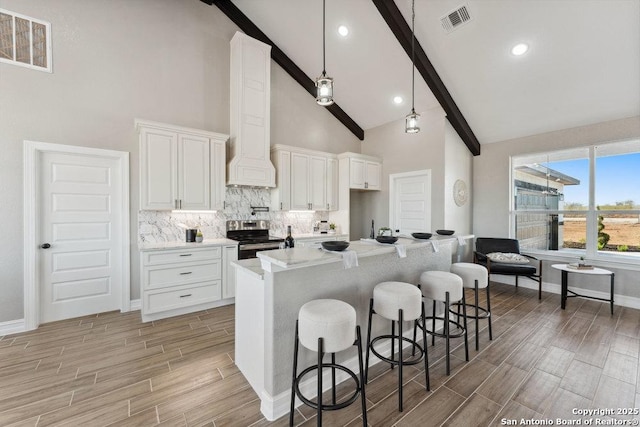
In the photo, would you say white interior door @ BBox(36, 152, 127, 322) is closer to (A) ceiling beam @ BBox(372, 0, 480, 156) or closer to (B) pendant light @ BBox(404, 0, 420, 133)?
(B) pendant light @ BBox(404, 0, 420, 133)

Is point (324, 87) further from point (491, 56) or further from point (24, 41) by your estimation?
point (24, 41)

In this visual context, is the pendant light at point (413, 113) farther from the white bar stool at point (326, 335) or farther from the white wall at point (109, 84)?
the white wall at point (109, 84)

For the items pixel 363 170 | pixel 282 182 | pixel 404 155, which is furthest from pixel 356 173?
pixel 282 182

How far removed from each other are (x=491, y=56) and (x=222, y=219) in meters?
4.67

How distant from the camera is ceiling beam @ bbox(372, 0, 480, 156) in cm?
361

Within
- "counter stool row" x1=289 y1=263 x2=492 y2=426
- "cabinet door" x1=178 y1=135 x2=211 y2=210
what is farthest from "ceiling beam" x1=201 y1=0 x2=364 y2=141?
"counter stool row" x1=289 y1=263 x2=492 y2=426

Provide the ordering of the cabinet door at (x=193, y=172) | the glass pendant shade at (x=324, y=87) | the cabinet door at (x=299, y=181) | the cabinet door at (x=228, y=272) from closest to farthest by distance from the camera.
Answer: the glass pendant shade at (x=324, y=87) → the cabinet door at (x=193, y=172) → the cabinet door at (x=228, y=272) → the cabinet door at (x=299, y=181)

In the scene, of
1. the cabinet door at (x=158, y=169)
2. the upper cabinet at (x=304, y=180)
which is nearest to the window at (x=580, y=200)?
the upper cabinet at (x=304, y=180)

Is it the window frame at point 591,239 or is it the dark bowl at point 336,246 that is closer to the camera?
the dark bowl at point 336,246

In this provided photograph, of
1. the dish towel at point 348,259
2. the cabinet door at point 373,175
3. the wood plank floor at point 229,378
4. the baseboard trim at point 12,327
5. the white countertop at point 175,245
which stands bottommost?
the wood plank floor at point 229,378

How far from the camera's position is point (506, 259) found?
449 cm

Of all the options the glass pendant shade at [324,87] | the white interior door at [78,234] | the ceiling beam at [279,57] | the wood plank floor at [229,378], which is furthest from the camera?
the ceiling beam at [279,57]

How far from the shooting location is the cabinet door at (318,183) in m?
5.17

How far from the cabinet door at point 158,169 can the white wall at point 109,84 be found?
0.39 m
